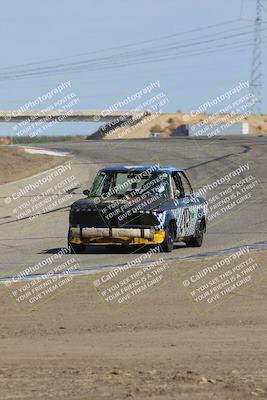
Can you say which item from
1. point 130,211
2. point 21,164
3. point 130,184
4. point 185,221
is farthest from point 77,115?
point 130,211

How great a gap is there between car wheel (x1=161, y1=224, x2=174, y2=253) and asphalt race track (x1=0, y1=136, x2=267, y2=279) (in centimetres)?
22

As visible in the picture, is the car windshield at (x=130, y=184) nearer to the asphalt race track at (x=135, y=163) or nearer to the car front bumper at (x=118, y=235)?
the car front bumper at (x=118, y=235)

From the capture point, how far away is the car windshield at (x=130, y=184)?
1731 centimetres

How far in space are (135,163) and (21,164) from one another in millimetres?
5139

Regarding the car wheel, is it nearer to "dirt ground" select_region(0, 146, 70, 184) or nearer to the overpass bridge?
"dirt ground" select_region(0, 146, 70, 184)

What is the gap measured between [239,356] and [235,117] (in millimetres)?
104840

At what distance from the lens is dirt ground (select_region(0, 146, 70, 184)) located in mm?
34875

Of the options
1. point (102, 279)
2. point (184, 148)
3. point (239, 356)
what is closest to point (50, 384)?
point (239, 356)

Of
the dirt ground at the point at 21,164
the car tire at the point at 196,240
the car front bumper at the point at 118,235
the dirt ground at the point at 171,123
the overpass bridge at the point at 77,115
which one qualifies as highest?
the car front bumper at the point at 118,235

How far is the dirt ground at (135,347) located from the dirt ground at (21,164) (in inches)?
902

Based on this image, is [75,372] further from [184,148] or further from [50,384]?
[184,148]

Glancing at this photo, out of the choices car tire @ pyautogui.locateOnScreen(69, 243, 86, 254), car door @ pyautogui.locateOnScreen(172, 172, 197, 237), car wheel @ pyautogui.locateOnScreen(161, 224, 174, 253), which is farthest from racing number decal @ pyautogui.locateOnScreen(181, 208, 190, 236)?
car tire @ pyautogui.locateOnScreen(69, 243, 86, 254)

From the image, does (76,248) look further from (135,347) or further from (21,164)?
(21,164)

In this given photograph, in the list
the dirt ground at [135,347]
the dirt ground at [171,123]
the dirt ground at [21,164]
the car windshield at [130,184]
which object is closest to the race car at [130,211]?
the car windshield at [130,184]
